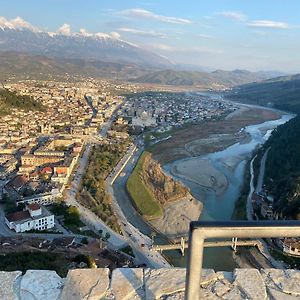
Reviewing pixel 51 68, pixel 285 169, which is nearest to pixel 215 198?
pixel 285 169

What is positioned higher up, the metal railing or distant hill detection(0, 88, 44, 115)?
the metal railing

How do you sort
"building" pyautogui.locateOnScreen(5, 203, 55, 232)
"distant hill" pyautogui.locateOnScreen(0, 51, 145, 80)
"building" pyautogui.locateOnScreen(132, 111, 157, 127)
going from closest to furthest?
"building" pyautogui.locateOnScreen(5, 203, 55, 232) < "building" pyautogui.locateOnScreen(132, 111, 157, 127) < "distant hill" pyautogui.locateOnScreen(0, 51, 145, 80)

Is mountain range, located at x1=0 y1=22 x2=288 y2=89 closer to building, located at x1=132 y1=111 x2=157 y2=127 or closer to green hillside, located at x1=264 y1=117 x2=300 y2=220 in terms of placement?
building, located at x1=132 y1=111 x2=157 y2=127

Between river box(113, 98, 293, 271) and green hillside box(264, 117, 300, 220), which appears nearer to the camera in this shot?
river box(113, 98, 293, 271)

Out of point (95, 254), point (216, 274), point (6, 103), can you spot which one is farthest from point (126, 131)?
point (216, 274)

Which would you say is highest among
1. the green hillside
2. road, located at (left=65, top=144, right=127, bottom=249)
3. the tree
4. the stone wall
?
the stone wall

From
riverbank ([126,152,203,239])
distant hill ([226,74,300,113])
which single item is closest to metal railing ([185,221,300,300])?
riverbank ([126,152,203,239])

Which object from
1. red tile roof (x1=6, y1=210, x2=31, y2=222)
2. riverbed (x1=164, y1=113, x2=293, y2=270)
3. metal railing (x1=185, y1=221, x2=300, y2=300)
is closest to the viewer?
metal railing (x1=185, y1=221, x2=300, y2=300)

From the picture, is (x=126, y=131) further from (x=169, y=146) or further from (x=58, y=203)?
(x=58, y=203)
